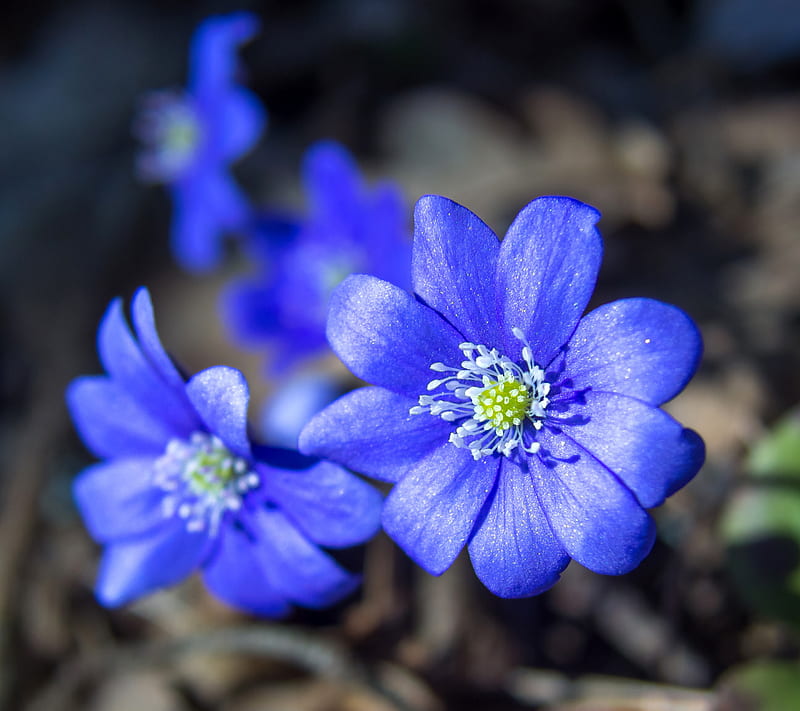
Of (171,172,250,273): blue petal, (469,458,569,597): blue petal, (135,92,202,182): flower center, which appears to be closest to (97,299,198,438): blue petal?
(469,458,569,597): blue petal

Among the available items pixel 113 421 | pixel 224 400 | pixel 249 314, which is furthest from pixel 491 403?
pixel 249 314

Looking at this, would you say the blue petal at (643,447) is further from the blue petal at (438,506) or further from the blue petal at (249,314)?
the blue petal at (249,314)

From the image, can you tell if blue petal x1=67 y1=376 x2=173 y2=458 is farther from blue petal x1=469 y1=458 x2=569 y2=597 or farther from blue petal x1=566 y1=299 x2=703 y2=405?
blue petal x1=566 y1=299 x2=703 y2=405

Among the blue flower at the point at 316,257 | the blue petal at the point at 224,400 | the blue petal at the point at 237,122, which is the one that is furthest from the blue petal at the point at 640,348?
the blue petal at the point at 237,122

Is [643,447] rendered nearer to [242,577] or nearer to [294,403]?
[242,577]

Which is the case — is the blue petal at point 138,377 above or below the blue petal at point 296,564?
above

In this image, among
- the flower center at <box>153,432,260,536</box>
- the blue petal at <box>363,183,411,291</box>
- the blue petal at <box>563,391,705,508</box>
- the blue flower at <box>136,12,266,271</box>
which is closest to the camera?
the blue petal at <box>563,391,705,508</box>
